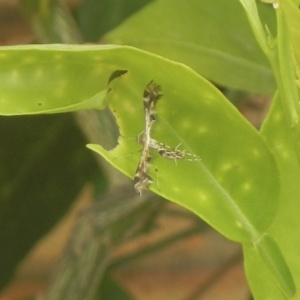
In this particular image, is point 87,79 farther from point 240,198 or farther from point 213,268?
point 213,268

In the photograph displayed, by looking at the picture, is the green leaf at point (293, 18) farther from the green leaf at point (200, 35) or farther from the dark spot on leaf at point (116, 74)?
the green leaf at point (200, 35)

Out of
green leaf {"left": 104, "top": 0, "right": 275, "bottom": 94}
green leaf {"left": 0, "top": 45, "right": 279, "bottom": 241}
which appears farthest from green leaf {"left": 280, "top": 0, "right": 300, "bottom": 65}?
green leaf {"left": 104, "top": 0, "right": 275, "bottom": 94}

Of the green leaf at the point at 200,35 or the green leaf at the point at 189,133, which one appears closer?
the green leaf at the point at 189,133

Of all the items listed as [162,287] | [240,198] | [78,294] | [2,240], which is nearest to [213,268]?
[162,287]

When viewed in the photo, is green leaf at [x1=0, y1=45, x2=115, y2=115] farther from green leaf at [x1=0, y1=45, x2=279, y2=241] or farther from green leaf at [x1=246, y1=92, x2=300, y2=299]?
green leaf at [x1=246, y1=92, x2=300, y2=299]

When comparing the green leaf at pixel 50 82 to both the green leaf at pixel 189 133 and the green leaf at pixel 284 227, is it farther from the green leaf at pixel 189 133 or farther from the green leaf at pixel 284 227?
the green leaf at pixel 284 227

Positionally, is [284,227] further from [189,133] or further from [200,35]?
[200,35]

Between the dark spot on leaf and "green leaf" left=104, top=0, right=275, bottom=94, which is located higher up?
the dark spot on leaf

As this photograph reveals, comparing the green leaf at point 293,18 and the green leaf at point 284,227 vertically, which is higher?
the green leaf at point 293,18

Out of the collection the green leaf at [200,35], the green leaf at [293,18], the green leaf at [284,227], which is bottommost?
the green leaf at [284,227]

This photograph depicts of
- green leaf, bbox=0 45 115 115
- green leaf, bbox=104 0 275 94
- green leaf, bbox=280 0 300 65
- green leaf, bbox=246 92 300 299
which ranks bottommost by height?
green leaf, bbox=246 92 300 299

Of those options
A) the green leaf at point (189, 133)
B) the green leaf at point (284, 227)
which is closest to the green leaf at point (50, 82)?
the green leaf at point (189, 133)
